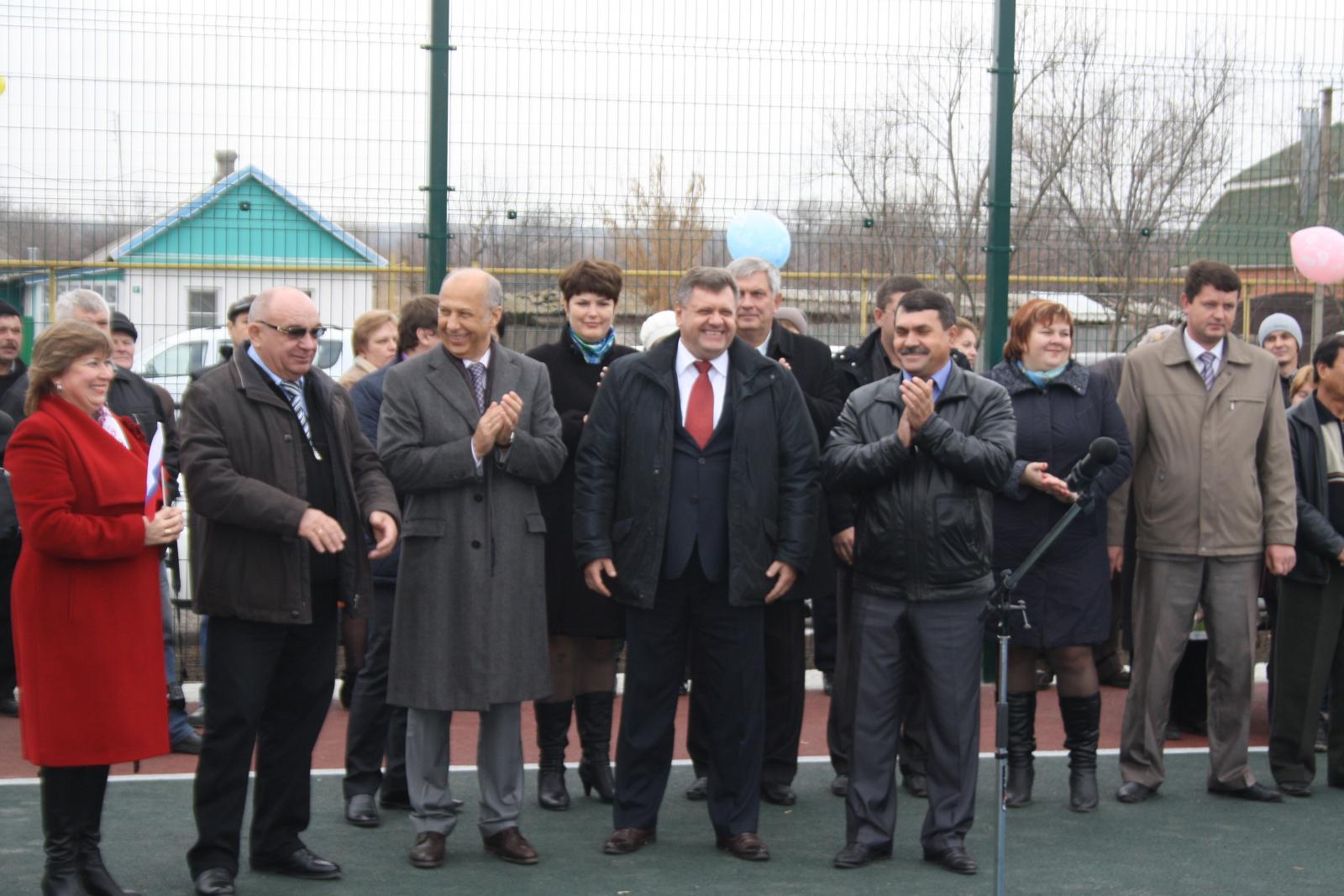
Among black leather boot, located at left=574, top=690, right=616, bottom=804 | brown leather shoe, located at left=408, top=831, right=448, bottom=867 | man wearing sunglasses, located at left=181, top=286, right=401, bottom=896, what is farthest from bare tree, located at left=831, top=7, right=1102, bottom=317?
brown leather shoe, located at left=408, top=831, right=448, bottom=867

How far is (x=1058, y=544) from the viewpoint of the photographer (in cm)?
663

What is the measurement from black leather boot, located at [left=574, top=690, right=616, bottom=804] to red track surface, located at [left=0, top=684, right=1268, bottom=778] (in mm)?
477

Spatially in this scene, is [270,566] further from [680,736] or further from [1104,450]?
[680,736]

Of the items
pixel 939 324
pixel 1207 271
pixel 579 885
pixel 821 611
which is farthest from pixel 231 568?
pixel 1207 271

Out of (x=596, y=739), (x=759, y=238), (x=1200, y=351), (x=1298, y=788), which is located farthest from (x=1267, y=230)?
(x=596, y=739)

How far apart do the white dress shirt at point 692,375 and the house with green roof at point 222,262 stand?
3.09 metres

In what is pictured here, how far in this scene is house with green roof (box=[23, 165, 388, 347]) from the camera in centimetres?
857

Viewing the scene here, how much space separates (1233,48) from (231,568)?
261 inches

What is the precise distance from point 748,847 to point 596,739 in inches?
42.9

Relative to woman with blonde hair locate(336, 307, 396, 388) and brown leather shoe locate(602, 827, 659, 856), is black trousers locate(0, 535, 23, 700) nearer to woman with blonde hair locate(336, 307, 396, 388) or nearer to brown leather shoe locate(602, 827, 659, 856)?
woman with blonde hair locate(336, 307, 396, 388)

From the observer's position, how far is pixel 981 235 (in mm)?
9297

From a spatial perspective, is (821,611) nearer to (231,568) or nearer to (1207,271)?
(1207,271)

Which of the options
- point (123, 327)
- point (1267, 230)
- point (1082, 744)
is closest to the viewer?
point (1082, 744)

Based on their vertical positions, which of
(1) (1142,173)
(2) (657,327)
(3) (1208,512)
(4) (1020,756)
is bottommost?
(4) (1020,756)
